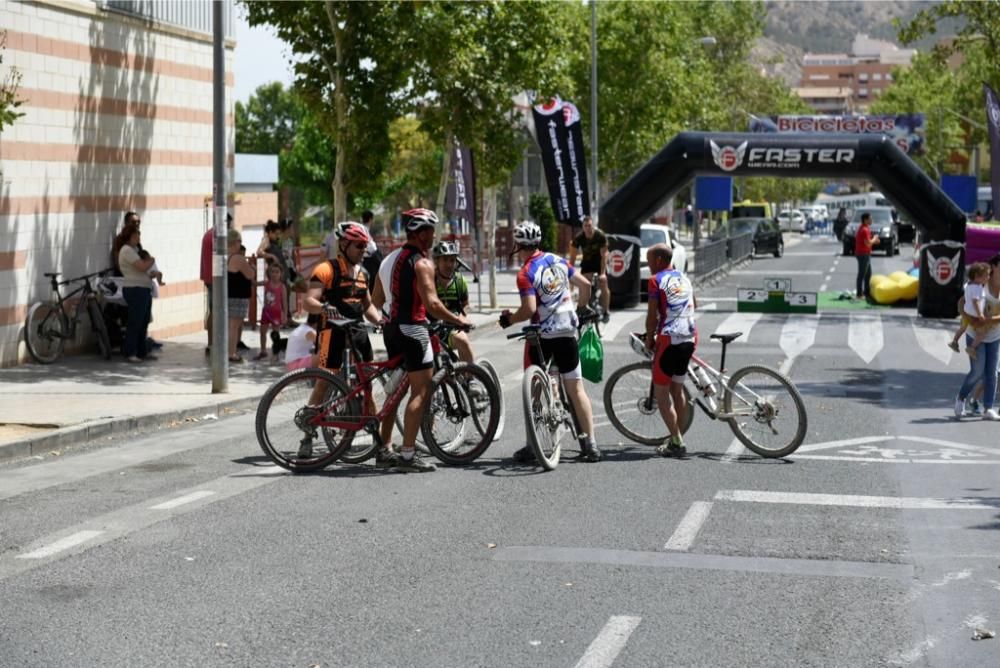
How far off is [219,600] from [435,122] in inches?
777

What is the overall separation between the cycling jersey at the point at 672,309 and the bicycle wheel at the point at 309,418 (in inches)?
102

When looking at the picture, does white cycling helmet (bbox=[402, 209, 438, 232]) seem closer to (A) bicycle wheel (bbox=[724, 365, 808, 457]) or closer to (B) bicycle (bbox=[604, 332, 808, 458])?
(B) bicycle (bbox=[604, 332, 808, 458])

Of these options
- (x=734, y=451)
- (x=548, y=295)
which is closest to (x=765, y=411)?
(x=734, y=451)

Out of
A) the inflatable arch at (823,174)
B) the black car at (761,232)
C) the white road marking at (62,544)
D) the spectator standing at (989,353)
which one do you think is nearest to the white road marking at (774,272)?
the black car at (761,232)

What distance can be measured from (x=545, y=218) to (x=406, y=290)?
42200 millimetres

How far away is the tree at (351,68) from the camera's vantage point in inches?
822

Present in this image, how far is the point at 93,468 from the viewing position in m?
11.3

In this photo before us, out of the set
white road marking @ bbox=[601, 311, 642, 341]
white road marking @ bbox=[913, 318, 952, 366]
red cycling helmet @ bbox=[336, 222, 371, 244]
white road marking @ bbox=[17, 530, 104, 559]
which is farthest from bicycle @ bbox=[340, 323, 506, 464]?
white road marking @ bbox=[601, 311, 642, 341]

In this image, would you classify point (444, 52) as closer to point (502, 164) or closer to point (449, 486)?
point (502, 164)

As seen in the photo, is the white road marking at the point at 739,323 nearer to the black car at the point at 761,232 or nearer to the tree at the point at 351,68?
the tree at the point at 351,68

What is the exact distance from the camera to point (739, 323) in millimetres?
26109

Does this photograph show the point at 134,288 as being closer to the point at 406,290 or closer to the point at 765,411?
the point at 406,290

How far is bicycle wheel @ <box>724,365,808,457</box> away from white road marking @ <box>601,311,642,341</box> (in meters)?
11.5

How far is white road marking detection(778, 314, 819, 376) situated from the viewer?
2095cm
